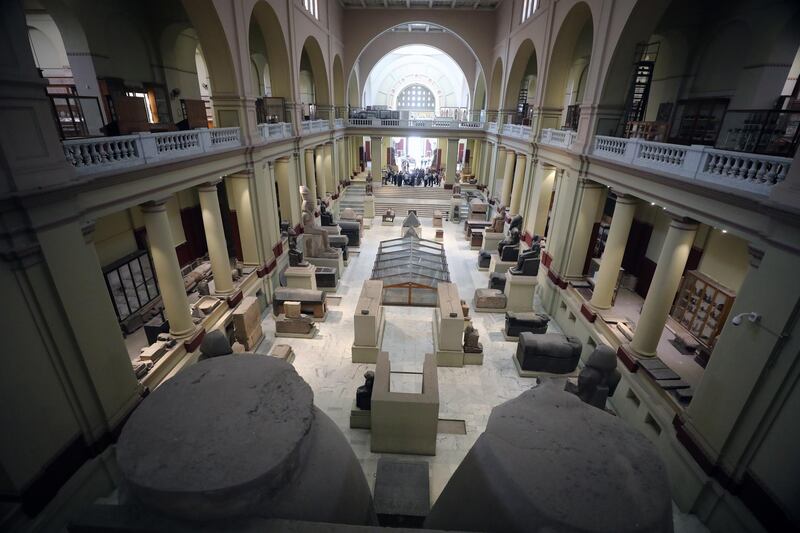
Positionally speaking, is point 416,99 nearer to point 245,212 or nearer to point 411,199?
point 411,199

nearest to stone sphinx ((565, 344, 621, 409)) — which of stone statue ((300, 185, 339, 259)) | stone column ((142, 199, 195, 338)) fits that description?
stone column ((142, 199, 195, 338))

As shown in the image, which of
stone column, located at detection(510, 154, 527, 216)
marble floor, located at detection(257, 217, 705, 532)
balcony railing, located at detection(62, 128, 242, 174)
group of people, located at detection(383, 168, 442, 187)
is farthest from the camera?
group of people, located at detection(383, 168, 442, 187)

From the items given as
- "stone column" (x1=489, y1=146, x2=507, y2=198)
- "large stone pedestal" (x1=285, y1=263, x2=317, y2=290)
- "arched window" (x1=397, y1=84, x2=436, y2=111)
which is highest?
"arched window" (x1=397, y1=84, x2=436, y2=111)

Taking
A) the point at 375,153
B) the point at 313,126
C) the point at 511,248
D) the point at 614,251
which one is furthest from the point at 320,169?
the point at 614,251

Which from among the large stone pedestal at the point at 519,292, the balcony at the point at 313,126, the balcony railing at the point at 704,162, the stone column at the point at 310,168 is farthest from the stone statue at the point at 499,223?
the balcony at the point at 313,126

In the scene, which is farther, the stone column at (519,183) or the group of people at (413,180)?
the group of people at (413,180)

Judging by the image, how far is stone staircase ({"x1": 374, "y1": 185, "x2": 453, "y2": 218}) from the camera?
80.0ft

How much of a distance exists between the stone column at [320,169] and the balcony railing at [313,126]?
1315mm

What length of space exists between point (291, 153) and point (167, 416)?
47.8ft

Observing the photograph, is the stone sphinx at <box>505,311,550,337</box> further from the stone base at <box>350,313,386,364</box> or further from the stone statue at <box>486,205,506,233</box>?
the stone statue at <box>486,205,506,233</box>

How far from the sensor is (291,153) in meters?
16.0

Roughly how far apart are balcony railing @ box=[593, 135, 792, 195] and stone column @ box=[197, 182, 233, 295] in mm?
10413

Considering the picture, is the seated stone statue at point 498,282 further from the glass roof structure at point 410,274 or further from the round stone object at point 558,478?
the round stone object at point 558,478

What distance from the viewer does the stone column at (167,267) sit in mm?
7891
